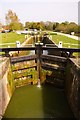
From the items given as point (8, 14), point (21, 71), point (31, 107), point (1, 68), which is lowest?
point (31, 107)

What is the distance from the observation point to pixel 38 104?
14.3m

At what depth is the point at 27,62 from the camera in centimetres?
1877

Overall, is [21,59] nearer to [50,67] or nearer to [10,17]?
[50,67]

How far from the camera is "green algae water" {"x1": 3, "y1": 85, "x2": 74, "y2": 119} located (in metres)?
12.9

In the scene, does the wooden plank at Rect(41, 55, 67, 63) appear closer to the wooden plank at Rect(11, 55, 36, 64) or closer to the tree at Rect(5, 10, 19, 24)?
the wooden plank at Rect(11, 55, 36, 64)

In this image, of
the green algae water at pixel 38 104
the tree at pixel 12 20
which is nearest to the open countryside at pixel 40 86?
the green algae water at pixel 38 104

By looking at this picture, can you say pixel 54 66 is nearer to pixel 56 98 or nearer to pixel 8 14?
pixel 56 98

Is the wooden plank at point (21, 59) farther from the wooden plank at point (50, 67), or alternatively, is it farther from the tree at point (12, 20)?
the tree at point (12, 20)

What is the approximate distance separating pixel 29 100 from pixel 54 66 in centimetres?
437

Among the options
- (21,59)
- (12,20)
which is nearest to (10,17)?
(12,20)

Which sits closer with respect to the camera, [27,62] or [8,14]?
[27,62]

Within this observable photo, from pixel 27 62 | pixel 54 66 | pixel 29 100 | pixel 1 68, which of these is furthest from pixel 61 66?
pixel 1 68

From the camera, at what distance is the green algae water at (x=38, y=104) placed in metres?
12.9

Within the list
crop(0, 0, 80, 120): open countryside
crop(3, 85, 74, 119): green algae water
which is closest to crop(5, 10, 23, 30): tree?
crop(0, 0, 80, 120): open countryside
